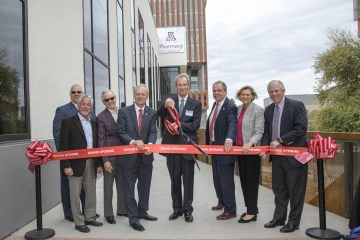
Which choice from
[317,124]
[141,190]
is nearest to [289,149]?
[141,190]

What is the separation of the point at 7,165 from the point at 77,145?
85 centimetres

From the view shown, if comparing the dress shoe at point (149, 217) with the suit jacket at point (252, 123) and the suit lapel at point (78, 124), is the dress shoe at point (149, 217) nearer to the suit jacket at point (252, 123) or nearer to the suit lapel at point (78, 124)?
the suit lapel at point (78, 124)

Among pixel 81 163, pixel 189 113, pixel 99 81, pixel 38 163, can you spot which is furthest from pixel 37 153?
pixel 99 81

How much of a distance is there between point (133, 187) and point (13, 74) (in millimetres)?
2236

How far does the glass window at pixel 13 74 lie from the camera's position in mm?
4211

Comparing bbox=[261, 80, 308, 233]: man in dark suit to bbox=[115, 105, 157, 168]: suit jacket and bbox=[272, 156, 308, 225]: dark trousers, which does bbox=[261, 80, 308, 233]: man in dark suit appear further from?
bbox=[115, 105, 157, 168]: suit jacket

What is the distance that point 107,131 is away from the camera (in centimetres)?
459

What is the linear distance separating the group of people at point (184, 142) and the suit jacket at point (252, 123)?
13mm

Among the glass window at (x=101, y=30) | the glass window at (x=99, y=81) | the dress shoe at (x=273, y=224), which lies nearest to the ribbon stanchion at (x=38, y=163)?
the dress shoe at (x=273, y=224)

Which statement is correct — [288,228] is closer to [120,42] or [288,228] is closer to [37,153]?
[37,153]

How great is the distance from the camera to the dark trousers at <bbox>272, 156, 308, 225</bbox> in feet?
13.5

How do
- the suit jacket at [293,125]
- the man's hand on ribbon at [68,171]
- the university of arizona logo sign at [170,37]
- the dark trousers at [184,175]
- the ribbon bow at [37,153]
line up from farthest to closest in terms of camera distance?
the university of arizona logo sign at [170,37]
the dark trousers at [184,175]
the man's hand on ribbon at [68,171]
the suit jacket at [293,125]
the ribbon bow at [37,153]

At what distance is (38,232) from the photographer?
407 centimetres

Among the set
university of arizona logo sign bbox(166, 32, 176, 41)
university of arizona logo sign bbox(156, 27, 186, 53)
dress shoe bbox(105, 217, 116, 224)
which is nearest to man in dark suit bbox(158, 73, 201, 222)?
dress shoe bbox(105, 217, 116, 224)
